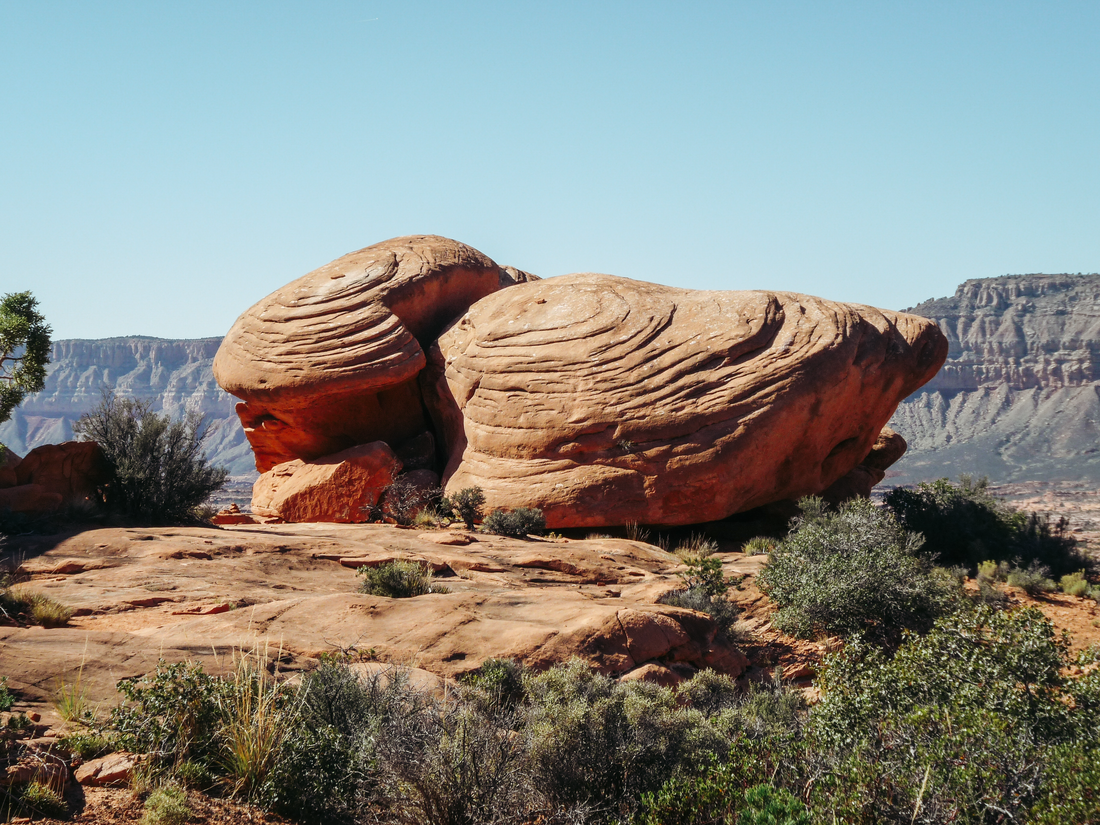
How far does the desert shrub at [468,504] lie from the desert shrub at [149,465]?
4.04m

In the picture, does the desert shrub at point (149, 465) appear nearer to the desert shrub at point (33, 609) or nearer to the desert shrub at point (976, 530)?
the desert shrub at point (33, 609)

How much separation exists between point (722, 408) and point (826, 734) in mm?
9888

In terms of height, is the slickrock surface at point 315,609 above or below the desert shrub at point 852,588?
above

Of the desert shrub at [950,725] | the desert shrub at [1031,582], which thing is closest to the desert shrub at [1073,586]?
the desert shrub at [1031,582]

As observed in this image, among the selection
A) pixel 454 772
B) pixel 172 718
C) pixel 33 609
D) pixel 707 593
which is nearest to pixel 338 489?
pixel 707 593

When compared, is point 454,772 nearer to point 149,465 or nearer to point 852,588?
point 852,588

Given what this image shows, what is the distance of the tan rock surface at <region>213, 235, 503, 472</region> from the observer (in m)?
18.7

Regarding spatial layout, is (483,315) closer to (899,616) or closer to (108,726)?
(899,616)

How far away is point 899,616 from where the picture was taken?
10953mm

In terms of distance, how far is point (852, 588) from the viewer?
35.9ft

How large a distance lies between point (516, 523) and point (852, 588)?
5689 millimetres

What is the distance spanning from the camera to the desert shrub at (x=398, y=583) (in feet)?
31.6

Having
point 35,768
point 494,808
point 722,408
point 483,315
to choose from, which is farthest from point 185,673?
point 483,315

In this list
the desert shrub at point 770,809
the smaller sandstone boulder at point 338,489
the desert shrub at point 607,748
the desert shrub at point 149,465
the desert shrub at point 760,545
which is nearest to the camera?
the desert shrub at point 770,809
